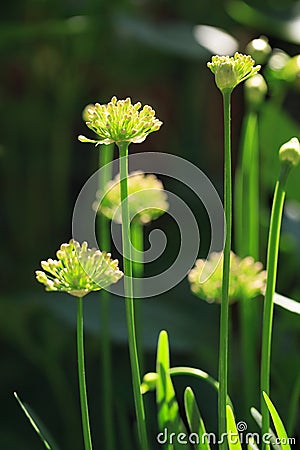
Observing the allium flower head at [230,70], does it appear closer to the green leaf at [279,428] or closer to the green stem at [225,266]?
the green stem at [225,266]

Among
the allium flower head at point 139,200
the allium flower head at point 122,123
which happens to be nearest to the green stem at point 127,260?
the allium flower head at point 122,123

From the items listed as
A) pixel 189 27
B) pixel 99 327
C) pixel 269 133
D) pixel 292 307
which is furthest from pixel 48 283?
pixel 189 27

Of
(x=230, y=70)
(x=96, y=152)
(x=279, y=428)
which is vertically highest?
(x=96, y=152)

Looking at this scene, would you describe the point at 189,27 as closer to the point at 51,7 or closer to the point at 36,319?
the point at 51,7

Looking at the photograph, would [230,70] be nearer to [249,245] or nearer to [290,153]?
[290,153]

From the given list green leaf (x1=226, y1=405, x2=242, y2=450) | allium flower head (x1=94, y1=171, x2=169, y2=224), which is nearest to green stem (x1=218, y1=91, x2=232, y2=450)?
Result: green leaf (x1=226, y1=405, x2=242, y2=450)

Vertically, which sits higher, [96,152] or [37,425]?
[96,152]

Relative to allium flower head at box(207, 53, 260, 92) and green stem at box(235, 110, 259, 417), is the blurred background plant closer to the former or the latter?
green stem at box(235, 110, 259, 417)

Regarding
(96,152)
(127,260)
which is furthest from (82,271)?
(96,152)
